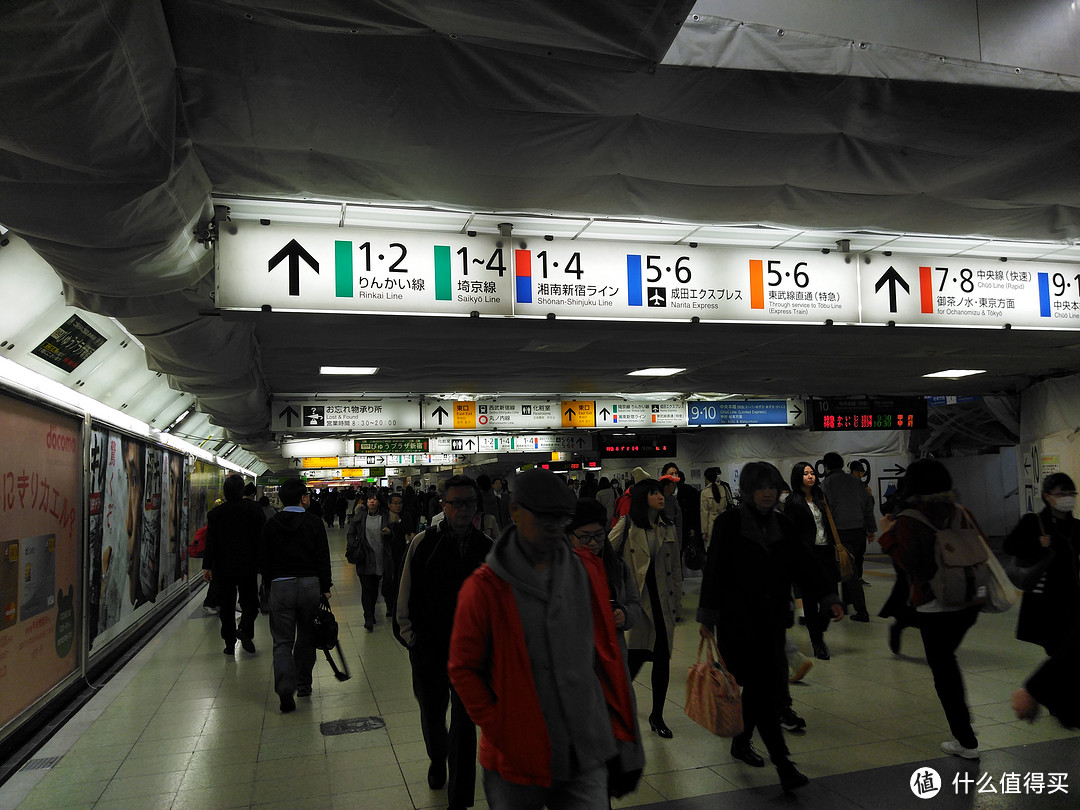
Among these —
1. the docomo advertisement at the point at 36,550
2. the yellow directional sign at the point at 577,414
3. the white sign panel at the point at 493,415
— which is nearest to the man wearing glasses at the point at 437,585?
the docomo advertisement at the point at 36,550

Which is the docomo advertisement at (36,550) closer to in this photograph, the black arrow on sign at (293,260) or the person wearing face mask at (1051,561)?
the black arrow on sign at (293,260)

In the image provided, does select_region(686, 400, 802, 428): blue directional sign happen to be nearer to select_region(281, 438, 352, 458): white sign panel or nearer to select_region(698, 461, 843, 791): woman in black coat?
select_region(281, 438, 352, 458): white sign panel

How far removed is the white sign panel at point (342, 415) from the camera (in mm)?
13305

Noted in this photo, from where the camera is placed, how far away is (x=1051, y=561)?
4.78 meters

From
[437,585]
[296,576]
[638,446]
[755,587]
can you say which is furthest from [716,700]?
[638,446]

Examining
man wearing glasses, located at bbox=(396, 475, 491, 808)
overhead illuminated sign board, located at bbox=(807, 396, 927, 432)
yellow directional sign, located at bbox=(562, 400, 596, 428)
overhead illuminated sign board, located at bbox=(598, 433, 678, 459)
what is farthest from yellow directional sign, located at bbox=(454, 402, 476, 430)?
man wearing glasses, located at bbox=(396, 475, 491, 808)

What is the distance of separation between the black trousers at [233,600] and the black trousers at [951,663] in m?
6.74

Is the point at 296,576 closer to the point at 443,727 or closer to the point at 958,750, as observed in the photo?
the point at 443,727

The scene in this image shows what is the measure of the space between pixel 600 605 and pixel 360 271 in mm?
3248

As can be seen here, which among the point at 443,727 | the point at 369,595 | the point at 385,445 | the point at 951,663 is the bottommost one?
the point at 369,595

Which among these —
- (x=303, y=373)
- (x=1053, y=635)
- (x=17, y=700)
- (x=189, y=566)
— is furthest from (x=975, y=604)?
(x=189, y=566)

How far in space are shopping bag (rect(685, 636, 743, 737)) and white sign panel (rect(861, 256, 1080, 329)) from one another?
10.4 ft

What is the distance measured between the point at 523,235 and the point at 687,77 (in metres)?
2.51

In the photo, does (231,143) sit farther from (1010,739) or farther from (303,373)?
(303,373)
